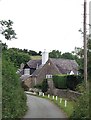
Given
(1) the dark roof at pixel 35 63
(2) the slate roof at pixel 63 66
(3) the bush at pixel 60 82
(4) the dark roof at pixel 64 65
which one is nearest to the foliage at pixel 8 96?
(3) the bush at pixel 60 82

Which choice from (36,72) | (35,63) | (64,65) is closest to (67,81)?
(64,65)

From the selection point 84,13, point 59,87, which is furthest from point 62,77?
point 84,13

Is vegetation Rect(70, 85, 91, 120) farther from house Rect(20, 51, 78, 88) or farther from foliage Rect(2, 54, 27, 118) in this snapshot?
house Rect(20, 51, 78, 88)

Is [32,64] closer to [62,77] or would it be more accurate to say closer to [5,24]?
[62,77]

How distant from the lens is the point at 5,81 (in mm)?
23734

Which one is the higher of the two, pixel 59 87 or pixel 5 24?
pixel 5 24

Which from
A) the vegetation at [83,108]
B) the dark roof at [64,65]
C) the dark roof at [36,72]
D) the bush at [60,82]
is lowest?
the vegetation at [83,108]

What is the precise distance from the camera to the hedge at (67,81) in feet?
173

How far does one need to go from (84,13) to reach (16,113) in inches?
515

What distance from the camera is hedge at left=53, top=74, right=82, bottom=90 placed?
173 ft

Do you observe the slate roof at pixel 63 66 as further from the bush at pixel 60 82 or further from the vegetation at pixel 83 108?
the vegetation at pixel 83 108

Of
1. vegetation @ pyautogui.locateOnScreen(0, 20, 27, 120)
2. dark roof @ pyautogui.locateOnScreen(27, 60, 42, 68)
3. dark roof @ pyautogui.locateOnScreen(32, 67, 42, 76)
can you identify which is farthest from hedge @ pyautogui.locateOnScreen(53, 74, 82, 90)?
dark roof @ pyautogui.locateOnScreen(27, 60, 42, 68)

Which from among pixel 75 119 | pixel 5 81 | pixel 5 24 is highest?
pixel 5 24

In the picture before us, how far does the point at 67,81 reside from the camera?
56219 mm
